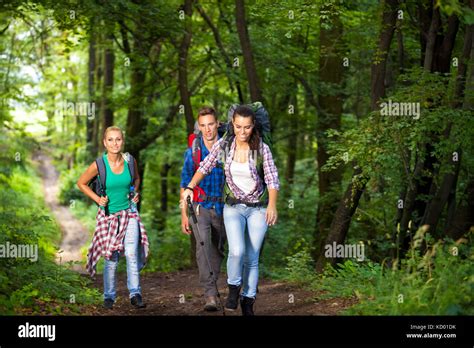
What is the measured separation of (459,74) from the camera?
10.9 m

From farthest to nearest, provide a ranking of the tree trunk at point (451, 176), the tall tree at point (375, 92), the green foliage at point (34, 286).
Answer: the tall tree at point (375, 92), the tree trunk at point (451, 176), the green foliage at point (34, 286)

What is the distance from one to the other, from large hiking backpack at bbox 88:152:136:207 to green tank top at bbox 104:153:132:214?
1.5 inches

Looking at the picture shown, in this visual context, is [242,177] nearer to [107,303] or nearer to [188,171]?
[188,171]

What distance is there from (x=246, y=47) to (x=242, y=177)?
6903 millimetres

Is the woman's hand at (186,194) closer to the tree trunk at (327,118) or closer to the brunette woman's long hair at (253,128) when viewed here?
the brunette woman's long hair at (253,128)

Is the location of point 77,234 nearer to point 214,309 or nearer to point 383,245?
point 383,245

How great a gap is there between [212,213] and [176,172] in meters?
20.6

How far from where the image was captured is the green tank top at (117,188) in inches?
319

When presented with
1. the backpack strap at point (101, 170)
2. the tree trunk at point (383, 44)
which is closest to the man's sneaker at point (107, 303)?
the backpack strap at point (101, 170)

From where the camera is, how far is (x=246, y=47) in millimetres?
13570

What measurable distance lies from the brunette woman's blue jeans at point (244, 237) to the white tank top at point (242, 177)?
7.5 inches

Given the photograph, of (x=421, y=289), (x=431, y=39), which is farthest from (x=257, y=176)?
(x=431, y=39)

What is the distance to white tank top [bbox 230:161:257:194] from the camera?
7086 mm
